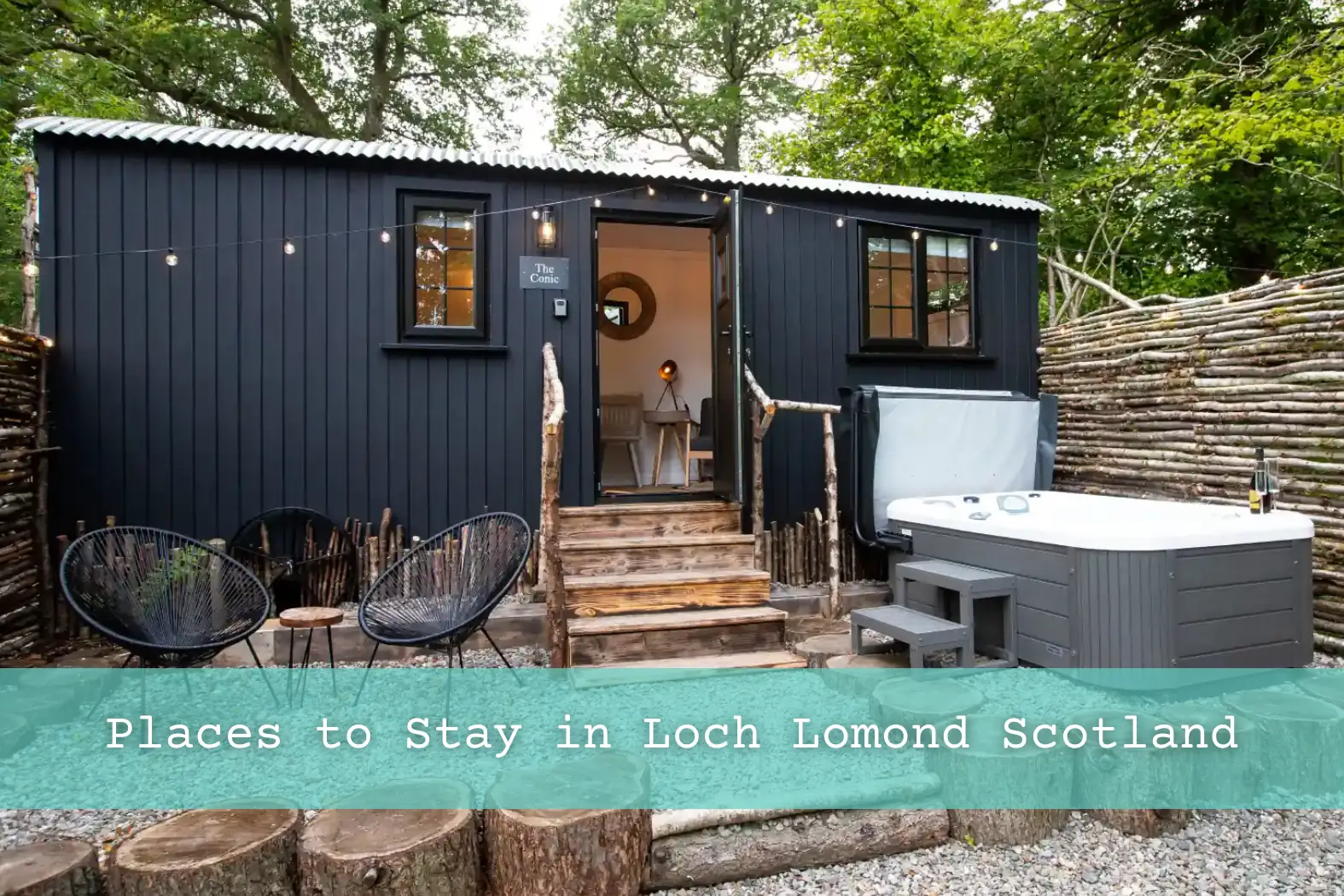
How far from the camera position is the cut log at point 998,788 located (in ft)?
7.39

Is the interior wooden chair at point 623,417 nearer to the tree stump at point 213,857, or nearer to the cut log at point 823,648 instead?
the cut log at point 823,648

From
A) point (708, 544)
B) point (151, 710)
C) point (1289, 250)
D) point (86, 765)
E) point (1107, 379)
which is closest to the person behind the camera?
point (86, 765)

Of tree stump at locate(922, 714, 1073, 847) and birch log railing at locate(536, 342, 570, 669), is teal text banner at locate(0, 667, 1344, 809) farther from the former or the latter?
birch log railing at locate(536, 342, 570, 669)

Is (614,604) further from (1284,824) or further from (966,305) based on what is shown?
(966,305)

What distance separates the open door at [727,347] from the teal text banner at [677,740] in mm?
1598

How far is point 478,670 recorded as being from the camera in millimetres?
3789

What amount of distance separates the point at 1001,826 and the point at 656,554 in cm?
237

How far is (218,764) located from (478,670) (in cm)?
126

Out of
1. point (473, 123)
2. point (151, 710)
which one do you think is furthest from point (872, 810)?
point (473, 123)

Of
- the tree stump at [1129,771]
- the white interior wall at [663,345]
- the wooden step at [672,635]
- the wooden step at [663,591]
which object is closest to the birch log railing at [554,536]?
the wooden step at [672,635]

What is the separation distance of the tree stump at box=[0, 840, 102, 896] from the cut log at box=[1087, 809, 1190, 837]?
2740 millimetres

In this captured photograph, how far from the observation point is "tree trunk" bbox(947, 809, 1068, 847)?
7.42 feet

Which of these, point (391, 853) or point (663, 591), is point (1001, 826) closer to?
point (391, 853)

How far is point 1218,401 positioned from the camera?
15.9 feet
